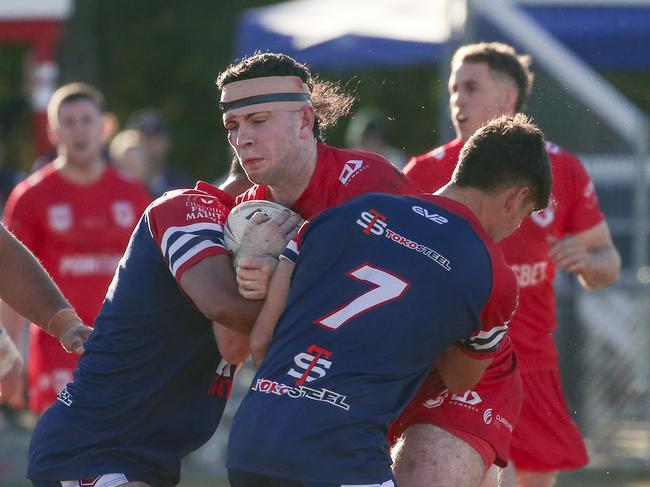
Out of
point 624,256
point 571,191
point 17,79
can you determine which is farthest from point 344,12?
point 17,79

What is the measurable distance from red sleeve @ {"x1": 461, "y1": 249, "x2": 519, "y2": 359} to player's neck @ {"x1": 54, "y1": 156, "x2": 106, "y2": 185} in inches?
195

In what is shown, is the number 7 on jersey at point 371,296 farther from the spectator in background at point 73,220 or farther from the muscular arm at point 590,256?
the spectator in background at point 73,220

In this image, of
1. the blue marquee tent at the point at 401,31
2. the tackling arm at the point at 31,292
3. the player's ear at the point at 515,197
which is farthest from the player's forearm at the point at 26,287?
the blue marquee tent at the point at 401,31

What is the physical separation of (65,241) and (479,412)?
4237 millimetres

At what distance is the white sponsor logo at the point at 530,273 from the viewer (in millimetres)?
6418

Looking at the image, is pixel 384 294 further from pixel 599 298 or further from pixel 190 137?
pixel 190 137

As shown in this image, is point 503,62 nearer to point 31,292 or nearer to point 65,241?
point 31,292

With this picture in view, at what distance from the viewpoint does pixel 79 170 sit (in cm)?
891

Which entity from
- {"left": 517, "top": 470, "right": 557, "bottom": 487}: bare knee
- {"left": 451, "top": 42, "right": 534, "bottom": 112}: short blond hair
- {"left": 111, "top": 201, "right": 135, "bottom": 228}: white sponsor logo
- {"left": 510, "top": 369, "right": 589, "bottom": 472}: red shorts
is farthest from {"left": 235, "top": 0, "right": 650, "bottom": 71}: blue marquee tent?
{"left": 517, "top": 470, "right": 557, "bottom": 487}: bare knee

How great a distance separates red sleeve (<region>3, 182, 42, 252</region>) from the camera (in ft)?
27.4

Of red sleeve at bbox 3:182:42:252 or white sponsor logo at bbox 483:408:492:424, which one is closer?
white sponsor logo at bbox 483:408:492:424

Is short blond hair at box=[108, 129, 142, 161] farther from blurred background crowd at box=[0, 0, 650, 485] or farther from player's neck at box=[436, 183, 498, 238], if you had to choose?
player's neck at box=[436, 183, 498, 238]

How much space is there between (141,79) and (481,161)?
62.3ft

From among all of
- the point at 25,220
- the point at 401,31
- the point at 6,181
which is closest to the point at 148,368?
the point at 25,220
